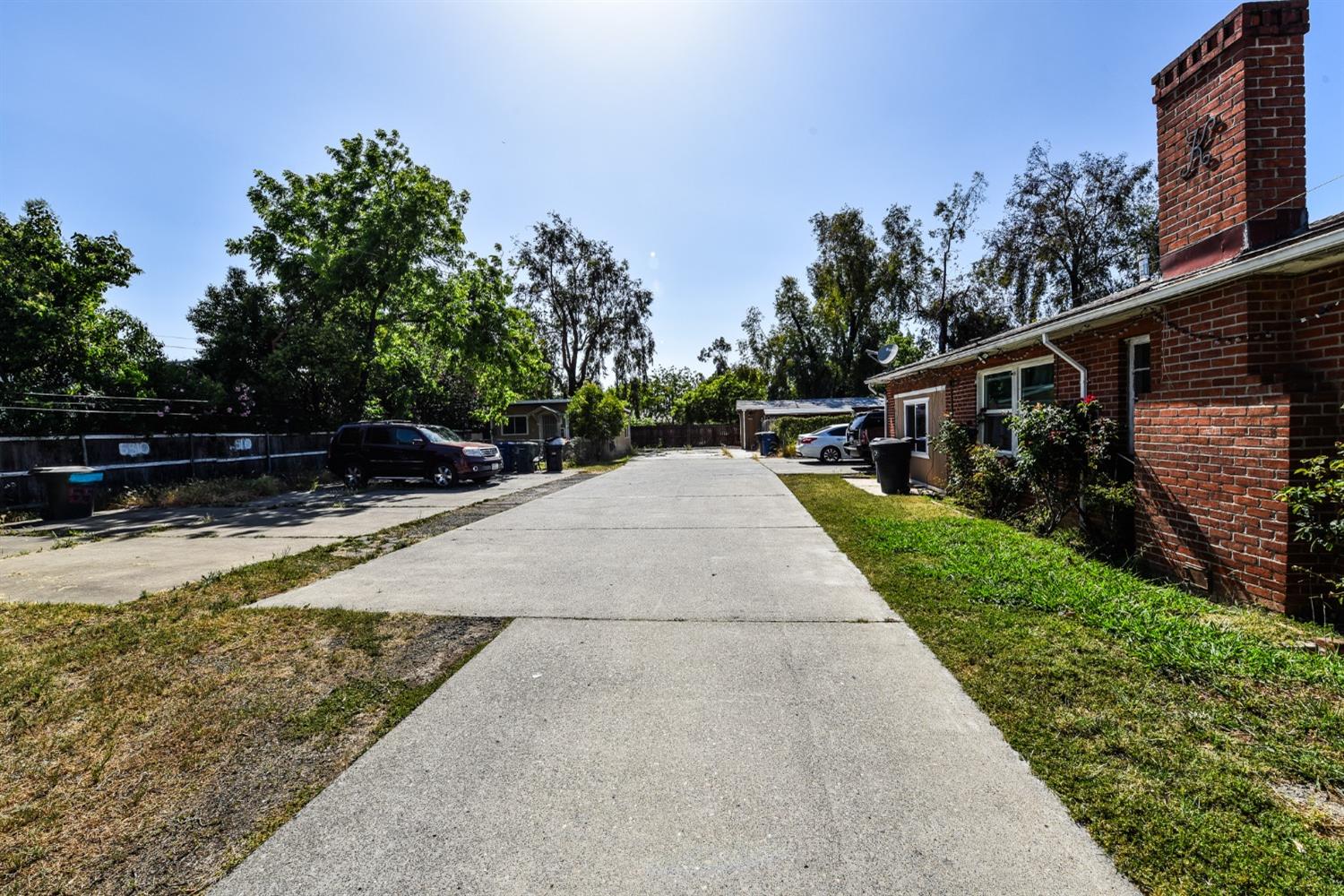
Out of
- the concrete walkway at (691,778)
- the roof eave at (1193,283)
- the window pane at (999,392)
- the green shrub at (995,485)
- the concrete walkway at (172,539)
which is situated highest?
the roof eave at (1193,283)

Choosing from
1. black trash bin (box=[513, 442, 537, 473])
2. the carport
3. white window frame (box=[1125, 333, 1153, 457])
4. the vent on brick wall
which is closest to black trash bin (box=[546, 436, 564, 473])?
black trash bin (box=[513, 442, 537, 473])

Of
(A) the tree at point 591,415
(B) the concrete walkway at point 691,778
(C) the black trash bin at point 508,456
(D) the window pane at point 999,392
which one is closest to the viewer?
(B) the concrete walkway at point 691,778

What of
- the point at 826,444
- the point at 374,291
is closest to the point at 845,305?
the point at 826,444

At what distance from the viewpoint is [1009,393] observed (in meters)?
9.88

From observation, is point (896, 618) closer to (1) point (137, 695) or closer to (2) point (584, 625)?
(2) point (584, 625)

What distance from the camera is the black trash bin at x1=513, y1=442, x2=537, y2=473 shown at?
21266mm

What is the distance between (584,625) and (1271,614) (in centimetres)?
522

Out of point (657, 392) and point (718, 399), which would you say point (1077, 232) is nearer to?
point (718, 399)

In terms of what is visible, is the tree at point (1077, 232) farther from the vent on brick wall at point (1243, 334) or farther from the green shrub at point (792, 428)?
the vent on brick wall at point (1243, 334)

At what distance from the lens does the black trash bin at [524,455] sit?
2127cm

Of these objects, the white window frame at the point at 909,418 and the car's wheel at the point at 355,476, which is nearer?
the white window frame at the point at 909,418

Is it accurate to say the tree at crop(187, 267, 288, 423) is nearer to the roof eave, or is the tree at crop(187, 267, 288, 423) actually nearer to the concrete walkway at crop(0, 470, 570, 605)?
the concrete walkway at crop(0, 470, 570, 605)

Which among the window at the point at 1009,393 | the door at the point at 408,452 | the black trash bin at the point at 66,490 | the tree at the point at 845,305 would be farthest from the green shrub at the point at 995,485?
the tree at the point at 845,305

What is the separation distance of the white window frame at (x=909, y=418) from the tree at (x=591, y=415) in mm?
16012
